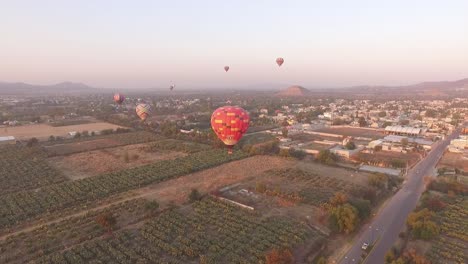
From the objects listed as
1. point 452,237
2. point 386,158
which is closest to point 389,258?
point 452,237

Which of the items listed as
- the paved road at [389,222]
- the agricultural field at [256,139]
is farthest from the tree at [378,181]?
the agricultural field at [256,139]

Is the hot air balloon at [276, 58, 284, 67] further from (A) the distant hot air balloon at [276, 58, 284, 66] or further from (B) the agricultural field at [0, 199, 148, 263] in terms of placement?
(B) the agricultural field at [0, 199, 148, 263]

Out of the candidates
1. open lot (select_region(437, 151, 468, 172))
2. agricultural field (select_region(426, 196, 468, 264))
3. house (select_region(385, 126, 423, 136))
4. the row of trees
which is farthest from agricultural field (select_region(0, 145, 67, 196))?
house (select_region(385, 126, 423, 136))

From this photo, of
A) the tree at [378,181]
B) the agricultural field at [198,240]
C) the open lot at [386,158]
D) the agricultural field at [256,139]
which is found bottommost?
the agricultural field at [198,240]

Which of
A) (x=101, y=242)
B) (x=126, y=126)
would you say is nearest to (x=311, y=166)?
(x=101, y=242)

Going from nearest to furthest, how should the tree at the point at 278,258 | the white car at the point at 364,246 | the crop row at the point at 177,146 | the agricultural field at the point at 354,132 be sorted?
the tree at the point at 278,258 < the white car at the point at 364,246 < the crop row at the point at 177,146 < the agricultural field at the point at 354,132

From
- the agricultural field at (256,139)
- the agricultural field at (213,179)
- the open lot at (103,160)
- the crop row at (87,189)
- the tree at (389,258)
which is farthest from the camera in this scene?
the agricultural field at (256,139)

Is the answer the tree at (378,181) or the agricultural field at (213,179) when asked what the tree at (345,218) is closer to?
the tree at (378,181)
